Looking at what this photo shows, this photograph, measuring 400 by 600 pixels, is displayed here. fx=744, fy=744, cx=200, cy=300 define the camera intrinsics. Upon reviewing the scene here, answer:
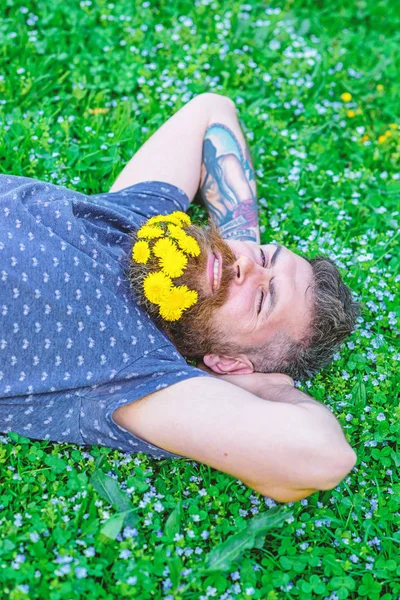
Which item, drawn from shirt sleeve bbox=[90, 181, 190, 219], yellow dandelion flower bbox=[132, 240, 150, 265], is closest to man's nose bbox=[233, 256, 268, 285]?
yellow dandelion flower bbox=[132, 240, 150, 265]

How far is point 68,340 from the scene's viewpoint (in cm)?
314

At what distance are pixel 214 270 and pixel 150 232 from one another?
34 cm

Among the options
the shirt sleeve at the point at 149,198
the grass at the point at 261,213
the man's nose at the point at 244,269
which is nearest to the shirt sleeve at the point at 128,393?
the grass at the point at 261,213

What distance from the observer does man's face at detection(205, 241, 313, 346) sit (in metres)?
3.36

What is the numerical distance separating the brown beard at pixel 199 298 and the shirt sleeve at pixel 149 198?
15.9 inches

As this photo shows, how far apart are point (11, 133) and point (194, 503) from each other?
2614 millimetres

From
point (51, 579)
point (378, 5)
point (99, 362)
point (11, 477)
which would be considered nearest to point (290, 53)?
point (378, 5)

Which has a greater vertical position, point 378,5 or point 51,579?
point 378,5

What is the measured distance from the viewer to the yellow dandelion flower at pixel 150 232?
336cm

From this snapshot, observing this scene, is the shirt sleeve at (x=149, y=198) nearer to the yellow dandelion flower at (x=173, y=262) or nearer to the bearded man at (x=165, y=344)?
the bearded man at (x=165, y=344)

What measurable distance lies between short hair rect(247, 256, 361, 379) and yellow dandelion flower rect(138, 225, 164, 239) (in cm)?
69

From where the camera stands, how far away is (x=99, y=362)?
3.13m

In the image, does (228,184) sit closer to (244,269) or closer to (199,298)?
(244,269)

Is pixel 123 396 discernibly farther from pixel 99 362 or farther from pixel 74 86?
pixel 74 86
